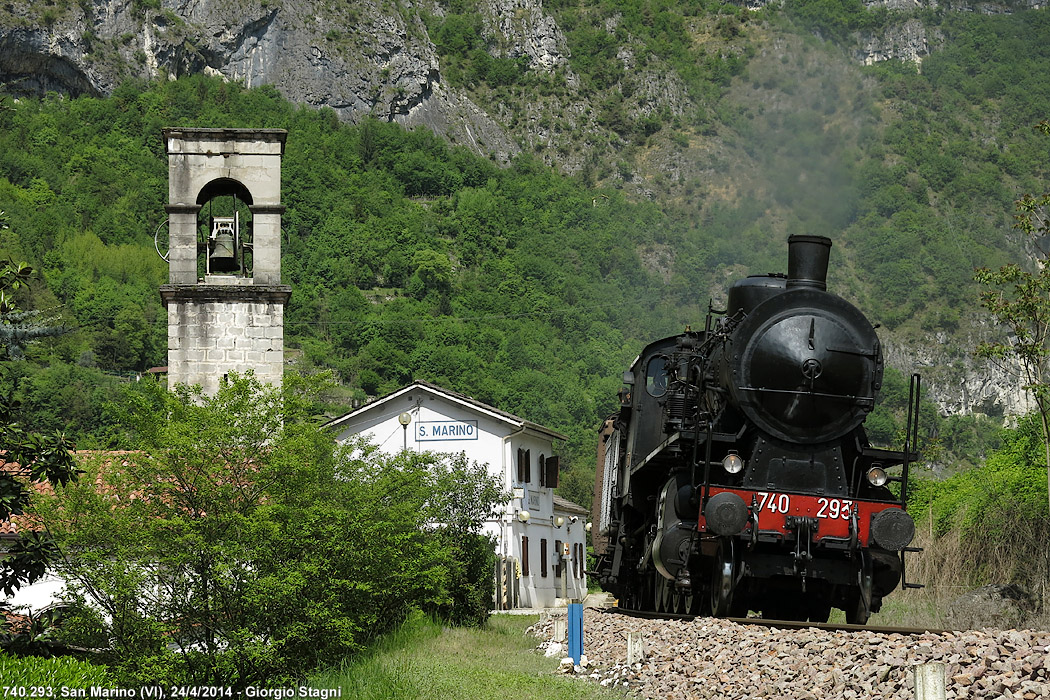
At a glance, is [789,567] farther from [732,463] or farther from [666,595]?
[666,595]

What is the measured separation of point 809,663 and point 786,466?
4341 millimetres

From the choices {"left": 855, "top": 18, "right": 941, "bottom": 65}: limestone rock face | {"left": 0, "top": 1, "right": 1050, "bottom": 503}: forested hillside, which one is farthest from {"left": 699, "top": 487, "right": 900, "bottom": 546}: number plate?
{"left": 855, "top": 18, "right": 941, "bottom": 65}: limestone rock face

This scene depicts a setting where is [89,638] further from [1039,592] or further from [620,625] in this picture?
[1039,592]

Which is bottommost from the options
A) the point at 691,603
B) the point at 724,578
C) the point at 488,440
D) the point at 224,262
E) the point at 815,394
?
the point at 691,603

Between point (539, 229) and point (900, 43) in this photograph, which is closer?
point (539, 229)

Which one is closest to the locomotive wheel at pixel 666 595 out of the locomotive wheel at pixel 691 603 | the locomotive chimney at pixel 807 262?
the locomotive wheel at pixel 691 603

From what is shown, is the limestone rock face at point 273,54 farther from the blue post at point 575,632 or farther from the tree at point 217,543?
the blue post at point 575,632

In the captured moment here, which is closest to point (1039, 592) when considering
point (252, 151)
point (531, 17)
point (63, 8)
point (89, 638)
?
point (89, 638)

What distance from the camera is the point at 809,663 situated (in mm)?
9078

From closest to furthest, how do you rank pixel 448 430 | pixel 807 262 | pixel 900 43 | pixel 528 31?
pixel 807 262 < pixel 448 430 < pixel 900 43 < pixel 528 31

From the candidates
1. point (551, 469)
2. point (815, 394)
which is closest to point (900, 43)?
point (551, 469)

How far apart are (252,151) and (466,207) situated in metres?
98.9

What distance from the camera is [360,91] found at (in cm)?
14600

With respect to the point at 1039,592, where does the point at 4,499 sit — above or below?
above
